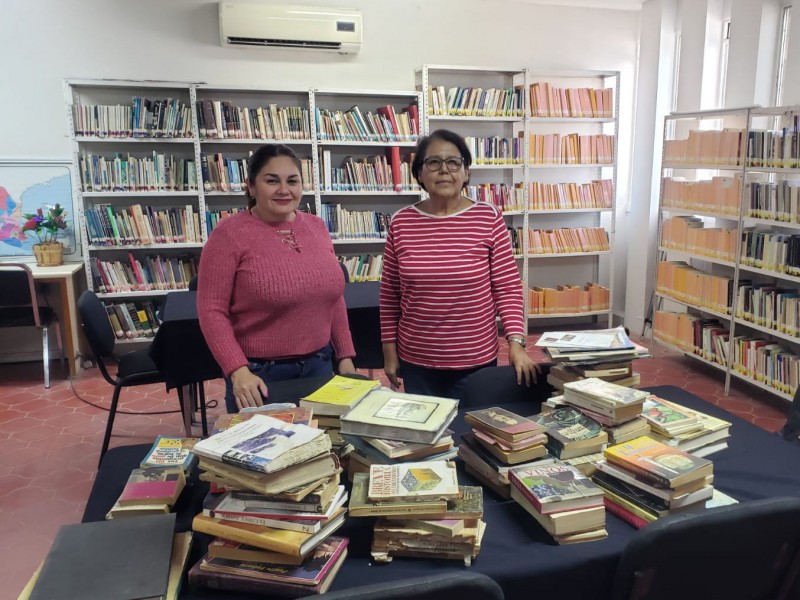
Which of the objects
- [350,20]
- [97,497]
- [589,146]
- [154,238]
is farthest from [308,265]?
[589,146]

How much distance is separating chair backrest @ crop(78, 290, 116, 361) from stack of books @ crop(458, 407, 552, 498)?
233 centimetres

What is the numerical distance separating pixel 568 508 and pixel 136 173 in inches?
175

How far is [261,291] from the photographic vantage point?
6.23ft

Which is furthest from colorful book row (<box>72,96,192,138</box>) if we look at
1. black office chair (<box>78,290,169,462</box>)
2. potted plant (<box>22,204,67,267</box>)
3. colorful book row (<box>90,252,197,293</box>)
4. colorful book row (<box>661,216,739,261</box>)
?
colorful book row (<box>661,216,739,261</box>)

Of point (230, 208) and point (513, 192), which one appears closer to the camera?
point (230, 208)

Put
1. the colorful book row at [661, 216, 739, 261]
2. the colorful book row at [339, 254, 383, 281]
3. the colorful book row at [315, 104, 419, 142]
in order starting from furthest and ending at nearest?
the colorful book row at [339, 254, 383, 281] < the colorful book row at [315, 104, 419, 142] < the colorful book row at [661, 216, 739, 261]

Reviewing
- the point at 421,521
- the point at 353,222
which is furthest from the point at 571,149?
the point at 421,521

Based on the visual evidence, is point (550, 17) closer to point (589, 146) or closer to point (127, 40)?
→ point (589, 146)

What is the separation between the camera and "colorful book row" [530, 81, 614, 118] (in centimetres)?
535

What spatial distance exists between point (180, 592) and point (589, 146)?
17.2ft

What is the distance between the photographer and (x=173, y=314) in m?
3.12

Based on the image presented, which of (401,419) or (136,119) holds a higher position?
(136,119)

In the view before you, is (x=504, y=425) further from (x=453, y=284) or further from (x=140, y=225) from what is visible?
(x=140, y=225)

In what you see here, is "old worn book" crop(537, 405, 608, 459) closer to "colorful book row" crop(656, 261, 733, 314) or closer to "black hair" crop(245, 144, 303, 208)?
"black hair" crop(245, 144, 303, 208)
